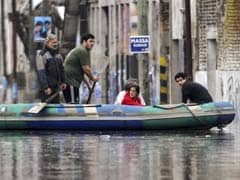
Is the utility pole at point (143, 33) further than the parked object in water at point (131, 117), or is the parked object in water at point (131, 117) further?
the utility pole at point (143, 33)

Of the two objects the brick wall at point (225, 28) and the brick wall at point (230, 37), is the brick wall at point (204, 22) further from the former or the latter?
the brick wall at point (230, 37)

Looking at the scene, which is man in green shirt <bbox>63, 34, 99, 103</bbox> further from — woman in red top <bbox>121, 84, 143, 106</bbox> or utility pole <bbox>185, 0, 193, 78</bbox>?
utility pole <bbox>185, 0, 193, 78</bbox>

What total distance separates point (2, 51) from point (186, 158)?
158 ft

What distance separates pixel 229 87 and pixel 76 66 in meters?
12.3

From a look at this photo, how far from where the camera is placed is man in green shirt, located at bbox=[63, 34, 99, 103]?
2702 cm

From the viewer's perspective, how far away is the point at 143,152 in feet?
66.0

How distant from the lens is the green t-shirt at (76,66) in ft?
88.7

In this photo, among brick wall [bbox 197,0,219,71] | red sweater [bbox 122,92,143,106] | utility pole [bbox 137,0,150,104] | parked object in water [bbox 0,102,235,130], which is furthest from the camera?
brick wall [bbox 197,0,219,71]

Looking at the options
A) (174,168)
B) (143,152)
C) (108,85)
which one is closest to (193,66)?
(108,85)

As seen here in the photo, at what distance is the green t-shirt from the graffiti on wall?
11.5 meters

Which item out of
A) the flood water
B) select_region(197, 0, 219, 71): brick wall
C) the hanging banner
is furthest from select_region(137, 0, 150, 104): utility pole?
the hanging banner

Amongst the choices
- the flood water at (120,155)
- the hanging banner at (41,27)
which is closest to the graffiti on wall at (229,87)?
the flood water at (120,155)

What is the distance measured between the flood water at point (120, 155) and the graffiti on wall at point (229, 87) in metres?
12.2

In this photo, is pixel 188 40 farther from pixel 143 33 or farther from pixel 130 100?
pixel 130 100
